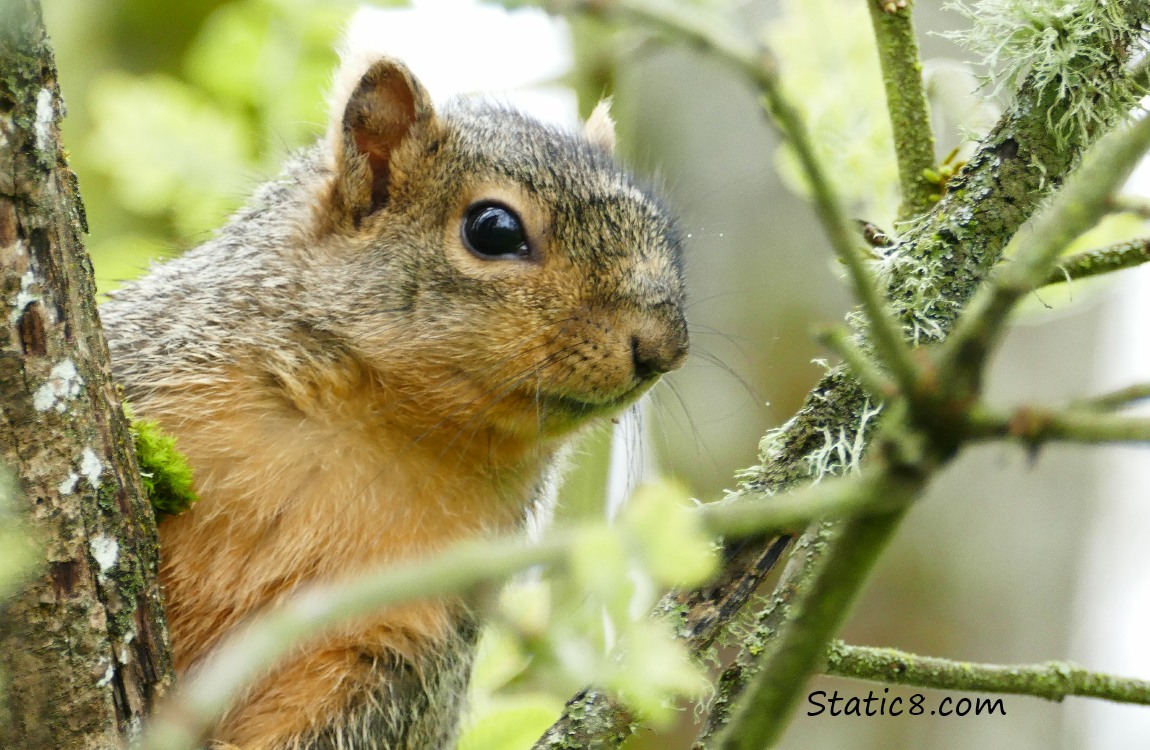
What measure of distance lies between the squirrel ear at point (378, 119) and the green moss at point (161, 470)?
0.84 meters

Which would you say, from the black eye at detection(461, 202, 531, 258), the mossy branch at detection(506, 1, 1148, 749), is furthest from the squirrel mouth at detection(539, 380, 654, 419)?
the mossy branch at detection(506, 1, 1148, 749)

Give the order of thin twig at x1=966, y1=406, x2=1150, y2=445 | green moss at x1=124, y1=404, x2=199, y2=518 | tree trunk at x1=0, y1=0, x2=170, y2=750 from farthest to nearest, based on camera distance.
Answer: green moss at x1=124, y1=404, x2=199, y2=518, tree trunk at x1=0, y1=0, x2=170, y2=750, thin twig at x1=966, y1=406, x2=1150, y2=445

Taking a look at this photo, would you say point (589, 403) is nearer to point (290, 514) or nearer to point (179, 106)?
point (290, 514)

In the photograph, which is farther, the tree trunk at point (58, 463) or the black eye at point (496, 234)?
the black eye at point (496, 234)

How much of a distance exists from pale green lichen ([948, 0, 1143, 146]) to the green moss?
1.73 m

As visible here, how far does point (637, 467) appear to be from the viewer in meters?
3.41

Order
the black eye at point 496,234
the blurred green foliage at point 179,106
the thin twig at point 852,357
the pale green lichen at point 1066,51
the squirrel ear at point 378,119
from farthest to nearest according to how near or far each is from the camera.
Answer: the squirrel ear at point 378,119, the black eye at point 496,234, the blurred green foliage at point 179,106, the pale green lichen at point 1066,51, the thin twig at point 852,357

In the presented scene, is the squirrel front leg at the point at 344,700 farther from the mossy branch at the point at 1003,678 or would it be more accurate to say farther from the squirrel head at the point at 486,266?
the mossy branch at the point at 1003,678

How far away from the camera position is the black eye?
2709mm

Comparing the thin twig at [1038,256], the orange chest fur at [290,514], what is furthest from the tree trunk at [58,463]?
the thin twig at [1038,256]

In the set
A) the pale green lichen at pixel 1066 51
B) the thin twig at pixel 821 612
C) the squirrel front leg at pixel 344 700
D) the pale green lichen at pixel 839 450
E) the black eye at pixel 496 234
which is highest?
the black eye at pixel 496 234

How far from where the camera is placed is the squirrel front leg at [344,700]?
2.49m

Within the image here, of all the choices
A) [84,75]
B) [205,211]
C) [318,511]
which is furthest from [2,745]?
Answer: [84,75]

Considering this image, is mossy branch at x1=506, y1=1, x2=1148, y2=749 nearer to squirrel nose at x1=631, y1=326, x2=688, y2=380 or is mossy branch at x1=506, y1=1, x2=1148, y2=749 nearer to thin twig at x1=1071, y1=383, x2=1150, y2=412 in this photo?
squirrel nose at x1=631, y1=326, x2=688, y2=380
